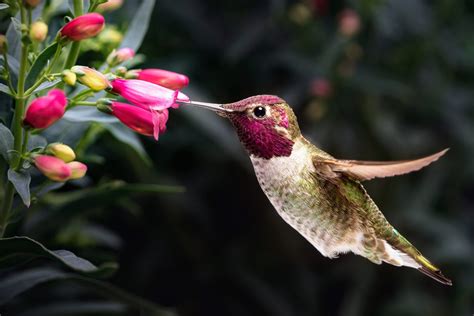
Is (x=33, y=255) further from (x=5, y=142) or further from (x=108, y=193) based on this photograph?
(x=108, y=193)

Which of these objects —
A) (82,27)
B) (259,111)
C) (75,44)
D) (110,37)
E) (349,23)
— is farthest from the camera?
(349,23)

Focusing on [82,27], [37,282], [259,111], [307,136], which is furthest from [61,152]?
[307,136]

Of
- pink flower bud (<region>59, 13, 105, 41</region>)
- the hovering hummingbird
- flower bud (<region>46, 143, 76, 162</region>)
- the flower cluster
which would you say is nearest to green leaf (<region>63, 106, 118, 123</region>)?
the flower cluster

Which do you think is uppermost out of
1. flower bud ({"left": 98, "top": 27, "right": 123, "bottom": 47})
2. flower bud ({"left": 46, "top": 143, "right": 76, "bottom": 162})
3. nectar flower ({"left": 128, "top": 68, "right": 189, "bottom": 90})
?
nectar flower ({"left": 128, "top": 68, "right": 189, "bottom": 90})

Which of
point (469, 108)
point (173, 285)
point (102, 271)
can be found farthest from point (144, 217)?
point (102, 271)

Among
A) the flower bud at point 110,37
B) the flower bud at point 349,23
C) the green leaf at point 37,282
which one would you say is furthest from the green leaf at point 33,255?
the flower bud at point 349,23

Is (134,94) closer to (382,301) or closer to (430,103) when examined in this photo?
(430,103)

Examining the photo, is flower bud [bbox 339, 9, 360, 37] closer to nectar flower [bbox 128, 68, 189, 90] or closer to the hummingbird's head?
nectar flower [bbox 128, 68, 189, 90]
